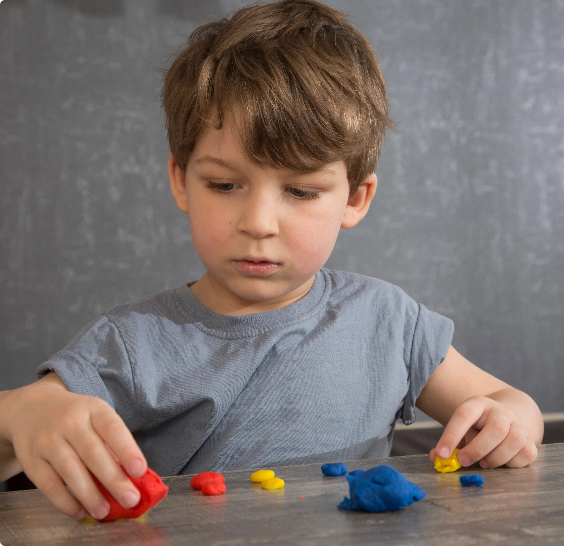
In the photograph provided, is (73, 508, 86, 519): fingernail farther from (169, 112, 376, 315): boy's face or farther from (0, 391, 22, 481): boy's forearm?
(169, 112, 376, 315): boy's face

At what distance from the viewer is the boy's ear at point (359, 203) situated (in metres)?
0.88

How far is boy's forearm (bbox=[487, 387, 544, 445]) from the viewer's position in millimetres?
789

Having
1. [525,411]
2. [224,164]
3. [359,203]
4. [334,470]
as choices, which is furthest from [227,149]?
[525,411]

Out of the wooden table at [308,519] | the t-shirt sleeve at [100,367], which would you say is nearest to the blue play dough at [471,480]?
the wooden table at [308,519]

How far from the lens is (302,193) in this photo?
2.49ft

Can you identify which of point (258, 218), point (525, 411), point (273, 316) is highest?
point (258, 218)

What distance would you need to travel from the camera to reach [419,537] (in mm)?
414

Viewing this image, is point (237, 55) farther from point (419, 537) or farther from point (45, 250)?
point (45, 250)

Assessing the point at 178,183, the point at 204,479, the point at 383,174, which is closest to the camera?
the point at 204,479

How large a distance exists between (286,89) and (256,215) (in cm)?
15

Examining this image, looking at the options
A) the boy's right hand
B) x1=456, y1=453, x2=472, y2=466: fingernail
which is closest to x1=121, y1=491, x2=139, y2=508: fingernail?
the boy's right hand

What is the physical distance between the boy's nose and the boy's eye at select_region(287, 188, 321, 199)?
43mm

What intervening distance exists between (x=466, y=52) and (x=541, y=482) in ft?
5.70

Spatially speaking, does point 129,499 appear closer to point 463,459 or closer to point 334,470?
point 334,470
